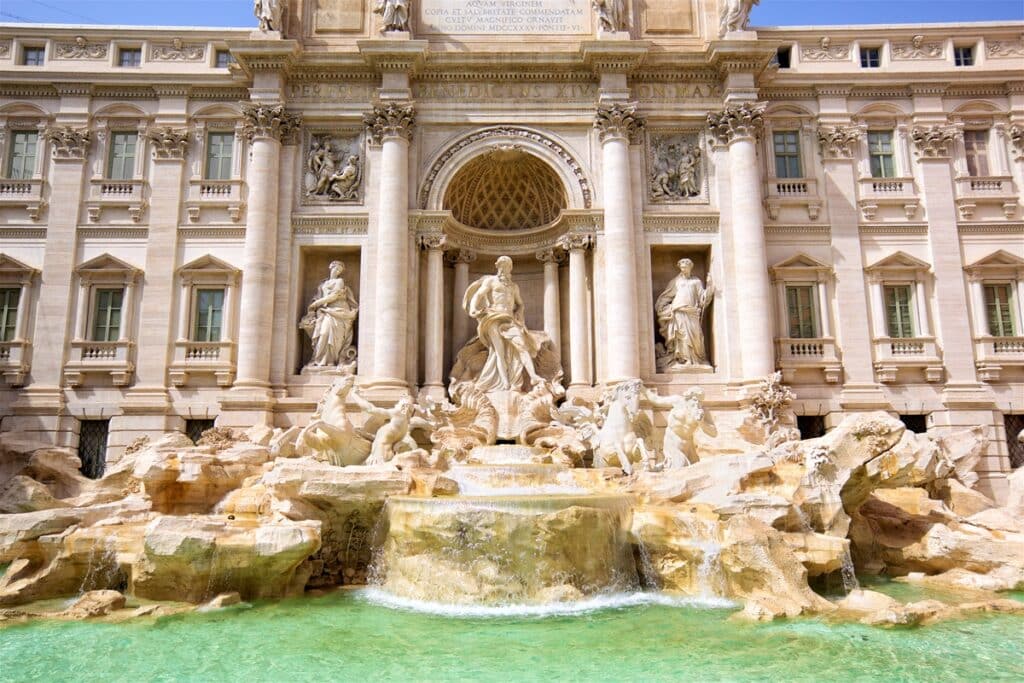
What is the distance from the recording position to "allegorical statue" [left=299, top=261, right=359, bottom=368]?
60.8 feet

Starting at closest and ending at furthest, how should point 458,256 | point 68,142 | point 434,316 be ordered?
point 434,316, point 68,142, point 458,256

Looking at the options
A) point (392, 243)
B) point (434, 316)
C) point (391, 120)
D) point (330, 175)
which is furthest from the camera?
point (330, 175)

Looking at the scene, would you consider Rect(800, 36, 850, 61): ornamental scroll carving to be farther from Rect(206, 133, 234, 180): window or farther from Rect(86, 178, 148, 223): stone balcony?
Rect(86, 178, 148, 223): stone balcony

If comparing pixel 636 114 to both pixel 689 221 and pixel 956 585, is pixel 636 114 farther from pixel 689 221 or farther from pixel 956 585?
pixel 956 585

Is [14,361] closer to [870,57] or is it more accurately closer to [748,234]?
[748,234]

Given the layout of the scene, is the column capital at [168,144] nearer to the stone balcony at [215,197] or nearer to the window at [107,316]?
the stone balcony at [215,197]

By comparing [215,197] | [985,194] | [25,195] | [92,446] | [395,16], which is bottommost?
[92,446]

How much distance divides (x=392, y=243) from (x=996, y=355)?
17283mm

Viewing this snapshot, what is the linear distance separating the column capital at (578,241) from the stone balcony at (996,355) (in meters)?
11.3

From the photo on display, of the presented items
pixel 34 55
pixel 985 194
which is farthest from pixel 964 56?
pixel 34 55

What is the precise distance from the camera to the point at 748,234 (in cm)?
1844

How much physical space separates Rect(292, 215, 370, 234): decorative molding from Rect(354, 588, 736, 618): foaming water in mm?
11427

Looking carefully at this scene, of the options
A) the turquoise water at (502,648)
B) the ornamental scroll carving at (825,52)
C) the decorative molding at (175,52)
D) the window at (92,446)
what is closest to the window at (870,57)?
the ornamental scroll carving at (825,52)

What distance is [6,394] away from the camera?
1841cm
